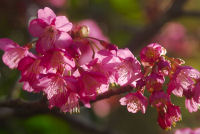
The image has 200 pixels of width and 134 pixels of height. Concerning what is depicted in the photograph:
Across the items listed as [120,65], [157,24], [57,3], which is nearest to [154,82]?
[120,65]

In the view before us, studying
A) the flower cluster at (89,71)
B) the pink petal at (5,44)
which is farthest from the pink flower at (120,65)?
the pink petal at (5,44)

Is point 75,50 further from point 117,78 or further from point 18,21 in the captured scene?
point 18,21

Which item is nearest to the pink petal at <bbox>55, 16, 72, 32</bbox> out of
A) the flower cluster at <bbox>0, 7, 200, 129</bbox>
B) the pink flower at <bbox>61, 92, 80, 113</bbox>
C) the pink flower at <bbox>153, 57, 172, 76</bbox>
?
the flower cluster at <bbox>0, 7, 200, 129</bbox>

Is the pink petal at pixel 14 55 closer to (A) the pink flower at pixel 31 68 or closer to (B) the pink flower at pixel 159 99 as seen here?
(A) the pink flower at pixel 31 68

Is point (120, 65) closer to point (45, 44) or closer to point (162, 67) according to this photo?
point (162, 67)

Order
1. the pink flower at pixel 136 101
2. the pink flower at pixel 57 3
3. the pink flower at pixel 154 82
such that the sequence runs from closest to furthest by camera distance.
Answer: the pink flower at pixel 154 82 → the pink flower at pixel 136 101 → the pink flower at pixel 57 3

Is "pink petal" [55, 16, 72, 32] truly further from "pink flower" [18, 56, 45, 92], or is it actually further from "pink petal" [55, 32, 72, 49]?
"pink flower" [18, 56, 45, 92]
